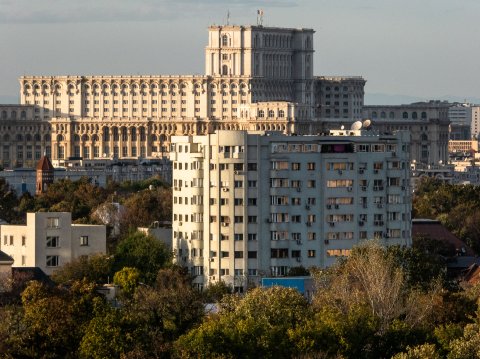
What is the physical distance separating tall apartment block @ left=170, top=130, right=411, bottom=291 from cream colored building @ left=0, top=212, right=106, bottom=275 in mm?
5820

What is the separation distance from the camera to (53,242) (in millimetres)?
108938

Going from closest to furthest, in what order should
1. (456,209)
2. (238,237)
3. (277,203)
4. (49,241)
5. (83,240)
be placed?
1. (49,241)
2. (83,240)
3. (238,237)
4. (277,203)
5. (456,209)

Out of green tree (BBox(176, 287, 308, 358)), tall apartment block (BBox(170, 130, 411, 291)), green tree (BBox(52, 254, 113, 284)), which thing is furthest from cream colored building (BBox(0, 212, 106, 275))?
green tree (BBox(176, 287, 308, 358))

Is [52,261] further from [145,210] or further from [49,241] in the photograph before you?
[145,210]

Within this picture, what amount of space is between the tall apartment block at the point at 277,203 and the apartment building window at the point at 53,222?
23.3 feet

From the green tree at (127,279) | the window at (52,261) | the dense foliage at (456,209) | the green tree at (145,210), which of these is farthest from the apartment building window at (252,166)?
the dense foliage at (456,209)

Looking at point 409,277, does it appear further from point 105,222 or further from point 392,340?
point 105,222

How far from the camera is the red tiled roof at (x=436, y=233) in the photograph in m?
130

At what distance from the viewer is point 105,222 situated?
447 ft

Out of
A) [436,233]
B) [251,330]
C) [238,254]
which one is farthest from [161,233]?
[251,330]

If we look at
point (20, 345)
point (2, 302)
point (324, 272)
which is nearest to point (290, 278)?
point (324, 272)

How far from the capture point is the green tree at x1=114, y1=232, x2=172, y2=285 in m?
107

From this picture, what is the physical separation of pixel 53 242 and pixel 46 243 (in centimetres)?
36

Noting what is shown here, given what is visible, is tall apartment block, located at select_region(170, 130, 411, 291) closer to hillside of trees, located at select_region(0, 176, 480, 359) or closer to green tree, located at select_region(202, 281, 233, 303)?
green tree, located at select_region(202, 281, 233, 303)
